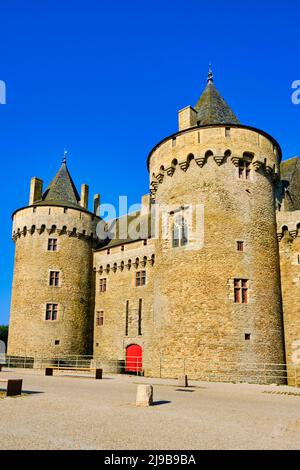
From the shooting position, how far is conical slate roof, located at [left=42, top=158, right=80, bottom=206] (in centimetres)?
3306

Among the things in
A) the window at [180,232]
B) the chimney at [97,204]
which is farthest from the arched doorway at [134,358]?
the chimney at [97,204]

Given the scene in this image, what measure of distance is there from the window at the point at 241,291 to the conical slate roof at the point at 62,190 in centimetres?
1674

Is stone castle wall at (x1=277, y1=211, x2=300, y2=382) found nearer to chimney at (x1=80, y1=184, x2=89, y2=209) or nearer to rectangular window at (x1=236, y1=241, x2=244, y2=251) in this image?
rectangular window at (x1=236, y1=241, x2=244, y2=251)

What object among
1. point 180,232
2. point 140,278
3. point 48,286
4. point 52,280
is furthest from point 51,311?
point 180,232

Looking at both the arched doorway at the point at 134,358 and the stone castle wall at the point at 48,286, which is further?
the stone castle wall at the point at 48,286

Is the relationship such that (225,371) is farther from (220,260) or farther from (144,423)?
(144,423)

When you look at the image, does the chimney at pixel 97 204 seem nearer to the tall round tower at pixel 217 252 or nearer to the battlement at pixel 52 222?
the battlement at pixel 52 222

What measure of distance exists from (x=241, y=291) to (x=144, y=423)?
45.0 ft

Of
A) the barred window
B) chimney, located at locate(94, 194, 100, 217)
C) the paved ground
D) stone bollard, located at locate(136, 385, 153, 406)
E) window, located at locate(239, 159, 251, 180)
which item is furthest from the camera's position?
chimney, located at locate(94, 194, 100, 217)

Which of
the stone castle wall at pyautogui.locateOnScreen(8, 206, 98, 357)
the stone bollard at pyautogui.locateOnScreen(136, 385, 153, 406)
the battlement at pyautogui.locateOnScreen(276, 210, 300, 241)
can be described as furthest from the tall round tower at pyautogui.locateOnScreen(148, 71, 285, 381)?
the stone bollard at pyautogui.locateOnScreen(136, 385, 153, 406)

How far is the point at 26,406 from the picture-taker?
9.80 meters

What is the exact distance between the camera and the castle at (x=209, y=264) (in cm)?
2052

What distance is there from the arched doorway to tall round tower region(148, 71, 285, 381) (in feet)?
14.5

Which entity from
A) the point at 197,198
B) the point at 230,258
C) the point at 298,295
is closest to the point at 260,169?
the point at 197,198
